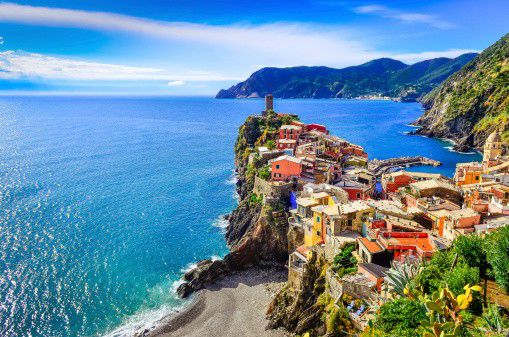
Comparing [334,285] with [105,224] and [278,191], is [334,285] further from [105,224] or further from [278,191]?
[105,224]

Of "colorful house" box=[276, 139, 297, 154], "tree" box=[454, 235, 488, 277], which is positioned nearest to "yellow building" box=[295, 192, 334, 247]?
"tree" box=[454, 235, 488, 277]

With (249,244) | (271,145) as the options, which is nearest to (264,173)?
(249,244)

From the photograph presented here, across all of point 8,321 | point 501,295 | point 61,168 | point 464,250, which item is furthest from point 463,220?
point 61,168

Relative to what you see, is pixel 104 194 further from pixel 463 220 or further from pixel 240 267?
pixel 463 220

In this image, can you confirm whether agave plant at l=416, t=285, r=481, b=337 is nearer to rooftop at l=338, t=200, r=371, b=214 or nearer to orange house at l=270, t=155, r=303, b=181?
rooftop at l=338, t=200, r=371, b=214

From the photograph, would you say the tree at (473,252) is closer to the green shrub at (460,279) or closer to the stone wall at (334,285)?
the green shrub at (460,279)
